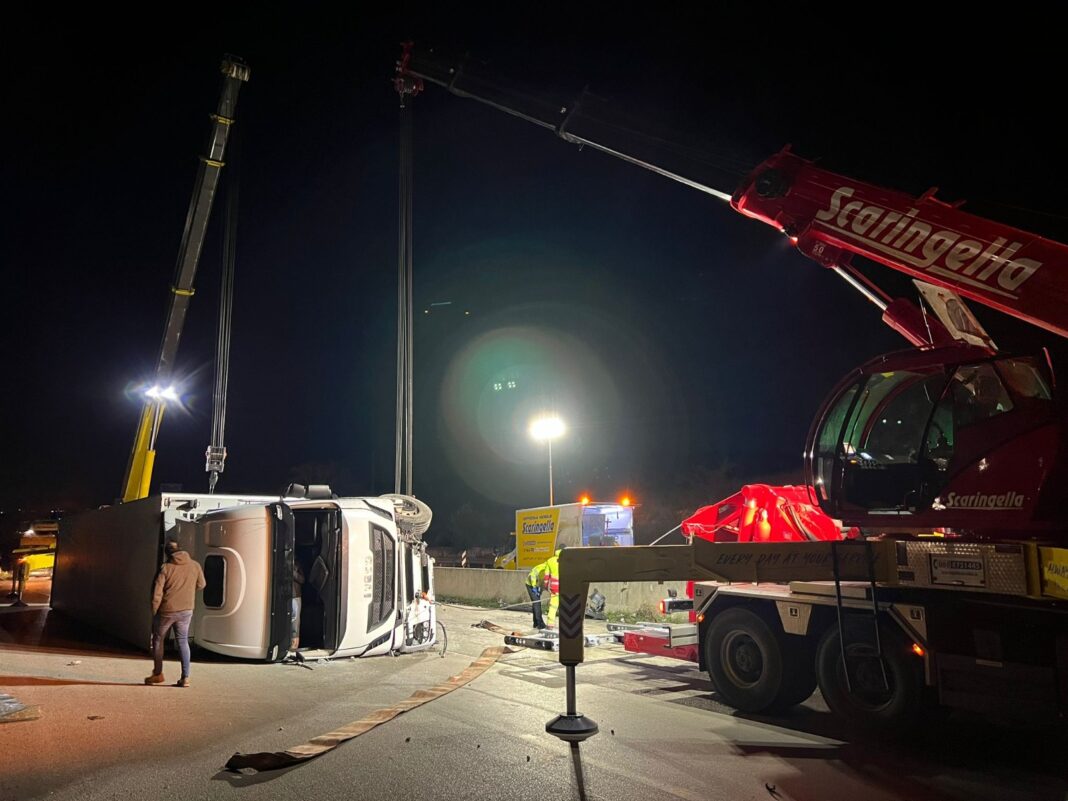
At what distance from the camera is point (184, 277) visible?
18.8 metres

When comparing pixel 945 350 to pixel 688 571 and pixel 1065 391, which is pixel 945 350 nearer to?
pixel 1065 391

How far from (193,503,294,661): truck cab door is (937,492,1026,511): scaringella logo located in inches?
313

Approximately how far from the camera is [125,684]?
866 centimetres

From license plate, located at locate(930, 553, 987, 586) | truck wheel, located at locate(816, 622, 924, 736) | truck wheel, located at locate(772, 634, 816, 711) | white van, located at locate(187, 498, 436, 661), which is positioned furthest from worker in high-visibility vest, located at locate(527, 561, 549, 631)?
license plate, located at locate(930, 553, 987, 586)

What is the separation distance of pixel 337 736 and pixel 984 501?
5951mm

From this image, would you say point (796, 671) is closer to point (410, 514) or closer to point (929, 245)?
point (929, 245)

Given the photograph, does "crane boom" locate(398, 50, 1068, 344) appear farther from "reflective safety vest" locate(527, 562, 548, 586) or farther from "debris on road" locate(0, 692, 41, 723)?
"debris on road" locate(0, 692, 41, 723)

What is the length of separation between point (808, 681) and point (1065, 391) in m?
3.87

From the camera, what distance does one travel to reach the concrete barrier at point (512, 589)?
52.5 ft

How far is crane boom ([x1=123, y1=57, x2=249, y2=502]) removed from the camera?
1755 centimetres

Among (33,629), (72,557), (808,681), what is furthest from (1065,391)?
(72,557)

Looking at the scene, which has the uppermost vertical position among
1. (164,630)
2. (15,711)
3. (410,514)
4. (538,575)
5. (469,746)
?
(410,514)

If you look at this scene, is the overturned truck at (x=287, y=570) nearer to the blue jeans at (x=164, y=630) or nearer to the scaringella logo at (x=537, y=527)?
the blue jeans at (x=164, y=630)

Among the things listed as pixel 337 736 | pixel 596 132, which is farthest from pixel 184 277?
pixel 337 736
